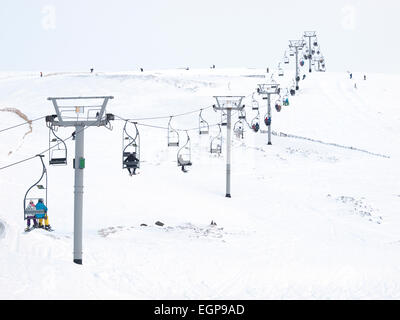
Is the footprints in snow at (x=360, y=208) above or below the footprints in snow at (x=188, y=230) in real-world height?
below

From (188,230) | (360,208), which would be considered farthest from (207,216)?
(360,208)

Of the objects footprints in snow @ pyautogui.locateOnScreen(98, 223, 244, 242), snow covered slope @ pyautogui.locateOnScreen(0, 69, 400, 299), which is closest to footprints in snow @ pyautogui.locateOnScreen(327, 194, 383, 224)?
snow covered slope @ pyautogui.locateOnScreen(0, 69, 400, 299)

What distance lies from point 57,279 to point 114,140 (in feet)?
83.1

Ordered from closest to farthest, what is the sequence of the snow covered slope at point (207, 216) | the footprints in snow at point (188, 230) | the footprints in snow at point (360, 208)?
1. the snow covered slope at point (207, 216)
2. the footprints in snow at point (188, 230)
3. the footprints in snow at point (360, 208)

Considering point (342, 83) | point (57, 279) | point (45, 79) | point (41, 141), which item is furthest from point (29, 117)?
point (342, 83)

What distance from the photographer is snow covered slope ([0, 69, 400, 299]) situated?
53.6 feet

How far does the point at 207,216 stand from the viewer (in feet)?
83.1

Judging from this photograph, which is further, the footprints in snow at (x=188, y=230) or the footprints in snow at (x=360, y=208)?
the footprints in snow at (x=360, y=208)

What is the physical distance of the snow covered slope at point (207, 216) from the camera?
53.6 feet

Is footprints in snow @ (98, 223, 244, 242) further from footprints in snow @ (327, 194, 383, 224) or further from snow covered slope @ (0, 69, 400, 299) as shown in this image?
footprints in snow @ (327, 194, 383, 224)

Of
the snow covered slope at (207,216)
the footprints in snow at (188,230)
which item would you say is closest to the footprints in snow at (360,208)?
the snow covered slope at (207,216)

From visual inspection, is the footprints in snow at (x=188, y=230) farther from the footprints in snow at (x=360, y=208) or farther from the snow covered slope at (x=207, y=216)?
the footprints in snow at (x=360, y=208)

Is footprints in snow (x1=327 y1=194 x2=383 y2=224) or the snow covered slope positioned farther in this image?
footprints in snow (x1=327 y1=194 x2=383 y2=224)
